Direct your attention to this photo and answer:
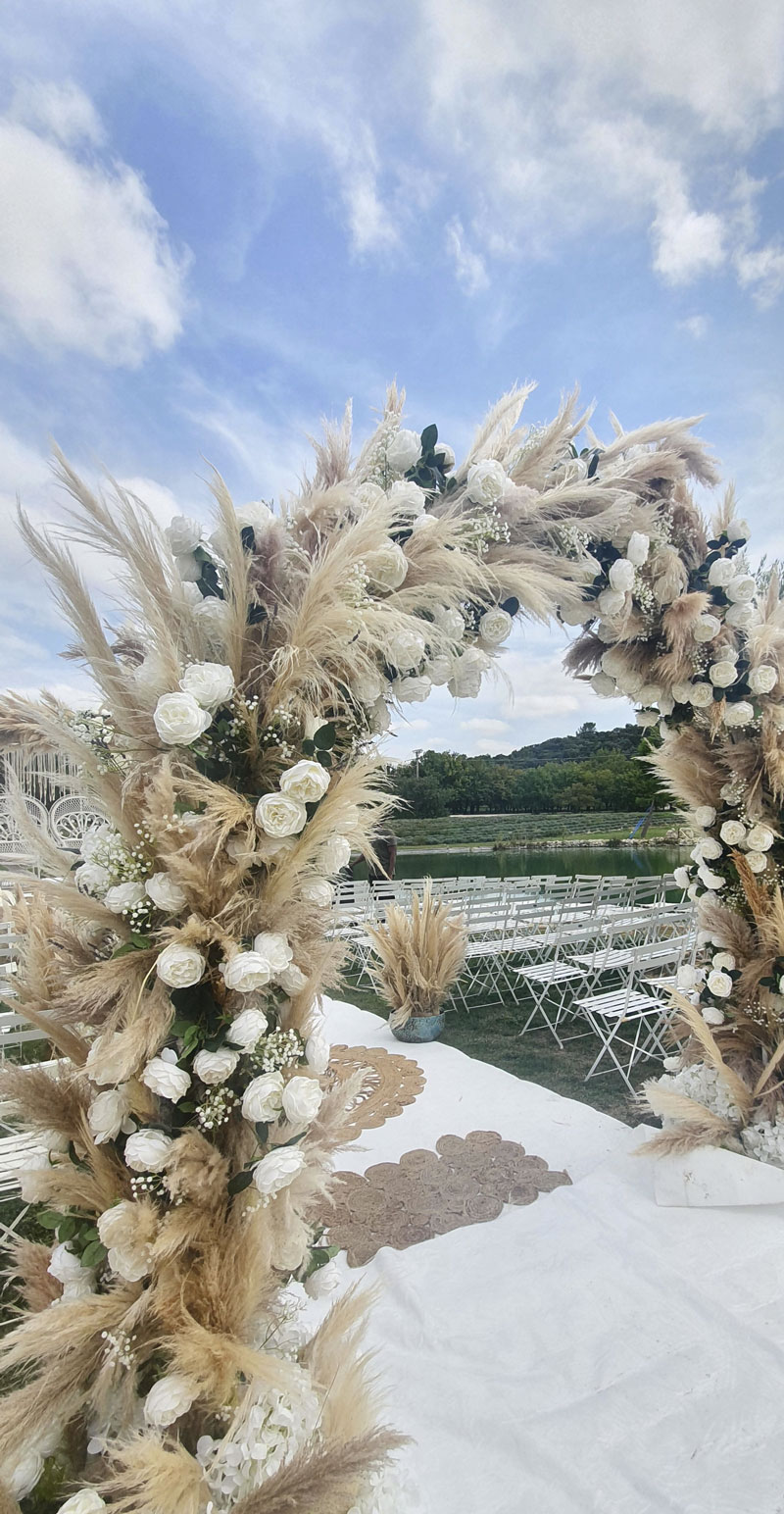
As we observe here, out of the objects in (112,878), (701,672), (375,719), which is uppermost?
(701,672)

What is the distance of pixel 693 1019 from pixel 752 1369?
103 cm

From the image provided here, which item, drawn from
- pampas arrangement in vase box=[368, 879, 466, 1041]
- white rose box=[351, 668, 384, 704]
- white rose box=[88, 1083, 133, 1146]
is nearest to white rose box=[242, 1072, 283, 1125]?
white rose box=[88, 1083, 133, 1146]

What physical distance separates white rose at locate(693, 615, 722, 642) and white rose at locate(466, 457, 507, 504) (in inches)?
47.3

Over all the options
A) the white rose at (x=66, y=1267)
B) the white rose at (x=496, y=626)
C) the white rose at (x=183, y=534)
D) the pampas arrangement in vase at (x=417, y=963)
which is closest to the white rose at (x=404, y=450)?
the white rose at (x=496, y=626)

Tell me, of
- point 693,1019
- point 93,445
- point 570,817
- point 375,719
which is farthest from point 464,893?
point 570,817

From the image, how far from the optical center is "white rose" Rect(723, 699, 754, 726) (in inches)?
103

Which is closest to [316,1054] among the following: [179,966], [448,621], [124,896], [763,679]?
[179,966]

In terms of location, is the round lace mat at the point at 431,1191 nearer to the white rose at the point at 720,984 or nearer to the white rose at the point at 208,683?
the white rose at the point at 720,984

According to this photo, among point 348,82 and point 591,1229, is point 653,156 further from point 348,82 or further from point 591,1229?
point 591,1229

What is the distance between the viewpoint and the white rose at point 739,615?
2621 millimetres

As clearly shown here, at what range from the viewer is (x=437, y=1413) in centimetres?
182

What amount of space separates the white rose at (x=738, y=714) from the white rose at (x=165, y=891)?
225 cm

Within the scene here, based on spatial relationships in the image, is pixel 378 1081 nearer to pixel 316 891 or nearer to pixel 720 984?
pixel 720 984

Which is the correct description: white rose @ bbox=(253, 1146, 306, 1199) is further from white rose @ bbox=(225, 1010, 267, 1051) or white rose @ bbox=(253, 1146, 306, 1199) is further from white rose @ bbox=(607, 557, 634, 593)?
white rose @ bbox=(607, 557, 634, 593)
